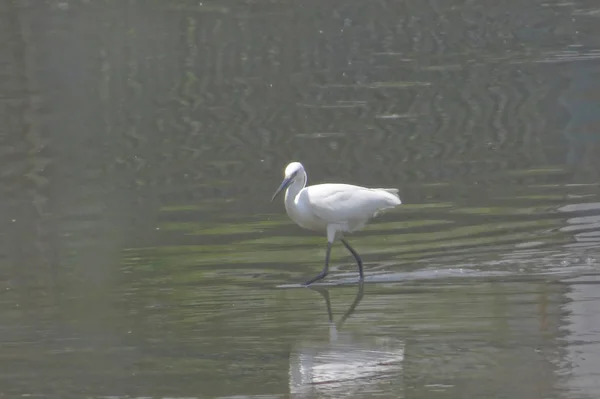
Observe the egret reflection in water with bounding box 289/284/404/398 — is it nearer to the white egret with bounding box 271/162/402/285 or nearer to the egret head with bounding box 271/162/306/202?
the white egret with bounding box 271/162/402/285

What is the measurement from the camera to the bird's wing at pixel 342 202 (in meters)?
11.9

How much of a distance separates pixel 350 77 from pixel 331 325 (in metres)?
15.2

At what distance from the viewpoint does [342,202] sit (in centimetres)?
1195

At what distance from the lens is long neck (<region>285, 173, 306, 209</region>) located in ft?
39.4

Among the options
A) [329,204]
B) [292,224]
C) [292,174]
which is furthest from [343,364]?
[292,224]

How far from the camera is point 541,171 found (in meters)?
16.1

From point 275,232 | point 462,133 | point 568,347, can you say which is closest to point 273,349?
point 568,347

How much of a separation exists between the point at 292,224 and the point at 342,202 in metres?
2.26

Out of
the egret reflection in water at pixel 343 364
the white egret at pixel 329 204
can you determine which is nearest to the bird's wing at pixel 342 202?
the white egret at pixel 329 204

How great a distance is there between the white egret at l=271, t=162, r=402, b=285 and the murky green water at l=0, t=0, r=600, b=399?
0.44m

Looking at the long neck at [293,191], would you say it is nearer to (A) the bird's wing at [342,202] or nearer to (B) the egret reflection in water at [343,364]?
(A) the bird's wing at [342,202]

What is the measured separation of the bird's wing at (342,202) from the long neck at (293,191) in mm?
94

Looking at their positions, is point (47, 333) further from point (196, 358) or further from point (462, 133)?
point (462, 133)

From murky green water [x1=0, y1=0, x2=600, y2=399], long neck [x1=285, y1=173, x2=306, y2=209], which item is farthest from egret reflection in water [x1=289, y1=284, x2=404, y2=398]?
long neck [x1=285, y1=173, x2=306, y2=209]
